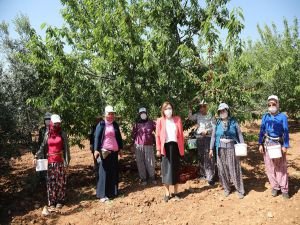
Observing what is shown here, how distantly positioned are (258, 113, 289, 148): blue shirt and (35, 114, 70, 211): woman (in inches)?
150

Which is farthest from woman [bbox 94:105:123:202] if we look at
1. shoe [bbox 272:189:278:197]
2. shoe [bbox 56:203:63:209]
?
shoe [bbox 272:189:278:197]

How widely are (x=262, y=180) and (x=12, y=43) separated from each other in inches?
282

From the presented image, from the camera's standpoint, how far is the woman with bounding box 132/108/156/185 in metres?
7.06

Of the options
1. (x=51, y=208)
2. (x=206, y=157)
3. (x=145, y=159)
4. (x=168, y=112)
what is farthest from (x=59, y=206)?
(x=206, y=157)

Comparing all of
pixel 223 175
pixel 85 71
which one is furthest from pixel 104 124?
pixel 223 175

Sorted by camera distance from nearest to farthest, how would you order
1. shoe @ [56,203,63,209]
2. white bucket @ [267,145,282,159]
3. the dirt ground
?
the dirt ground < white bucket @ [267,145,282,159] < shoe @ [56,203,63,209]

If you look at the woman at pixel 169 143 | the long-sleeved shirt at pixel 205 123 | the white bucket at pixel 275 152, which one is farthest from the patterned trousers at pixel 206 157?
the white bucket at pixel 275 152

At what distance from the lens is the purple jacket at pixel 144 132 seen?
23.2ft

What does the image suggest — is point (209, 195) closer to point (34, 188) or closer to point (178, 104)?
point (178, 104)

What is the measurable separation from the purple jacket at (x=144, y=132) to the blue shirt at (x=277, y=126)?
243 cm

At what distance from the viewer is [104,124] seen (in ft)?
21.1

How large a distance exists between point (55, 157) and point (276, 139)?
13.5 feet

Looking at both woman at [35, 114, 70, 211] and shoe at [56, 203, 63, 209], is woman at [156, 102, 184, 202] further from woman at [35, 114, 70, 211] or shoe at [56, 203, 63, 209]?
shoe at [56, 203, 63, 209]

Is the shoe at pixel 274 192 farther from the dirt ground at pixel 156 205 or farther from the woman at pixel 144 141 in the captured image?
the woman at pixel 144 141
